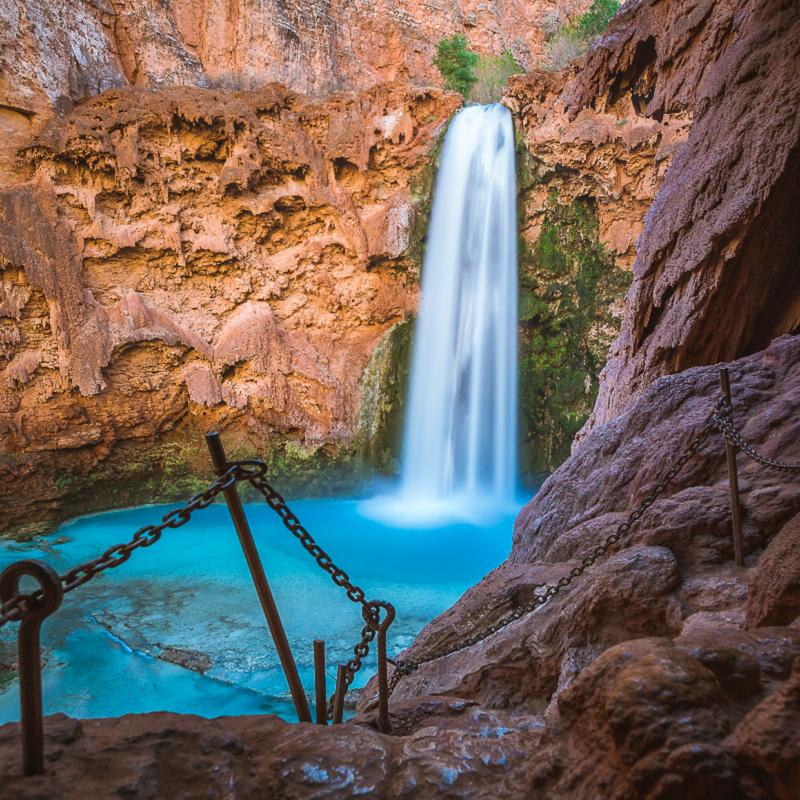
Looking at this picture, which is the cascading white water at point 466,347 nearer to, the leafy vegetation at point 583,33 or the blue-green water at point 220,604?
the blue-green water at point 220,604

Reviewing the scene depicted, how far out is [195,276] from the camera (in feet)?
43.6

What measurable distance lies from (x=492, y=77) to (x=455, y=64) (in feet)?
7.58

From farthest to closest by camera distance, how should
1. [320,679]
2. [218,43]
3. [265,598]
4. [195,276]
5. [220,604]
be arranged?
[218,43]
[195,276]
[220,604]
[320,679]
[265,598]

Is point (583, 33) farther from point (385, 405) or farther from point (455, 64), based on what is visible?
point (385, 405)

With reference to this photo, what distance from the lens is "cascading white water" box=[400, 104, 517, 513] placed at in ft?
45.0

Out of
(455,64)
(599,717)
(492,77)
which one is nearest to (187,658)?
(599,717)

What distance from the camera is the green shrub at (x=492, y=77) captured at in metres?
17.9

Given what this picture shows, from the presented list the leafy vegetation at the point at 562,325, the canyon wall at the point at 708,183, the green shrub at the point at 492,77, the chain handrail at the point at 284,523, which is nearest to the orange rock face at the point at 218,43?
the green shrub at the point at 492,77

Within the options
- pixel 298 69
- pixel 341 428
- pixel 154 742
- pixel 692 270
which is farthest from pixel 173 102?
pixel 154 742

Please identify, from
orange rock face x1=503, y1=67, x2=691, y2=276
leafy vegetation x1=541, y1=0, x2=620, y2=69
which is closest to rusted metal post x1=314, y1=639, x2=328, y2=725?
orange rock face x1=503, y1=67, x2=691, y2=276

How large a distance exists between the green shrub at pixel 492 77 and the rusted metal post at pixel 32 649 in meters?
19.6

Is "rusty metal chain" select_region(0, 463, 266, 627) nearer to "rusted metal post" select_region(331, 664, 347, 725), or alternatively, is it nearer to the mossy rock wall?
"rusted metal post" select_region(331, 664, 347, 725)

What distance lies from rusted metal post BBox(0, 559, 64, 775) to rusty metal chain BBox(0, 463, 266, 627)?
23 mm

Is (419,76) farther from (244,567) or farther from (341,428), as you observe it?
(244,567)
